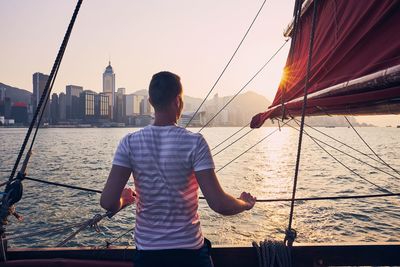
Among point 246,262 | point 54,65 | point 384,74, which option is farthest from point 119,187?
point 384,74

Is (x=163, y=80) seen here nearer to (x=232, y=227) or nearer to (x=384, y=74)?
(x=384, y=74)

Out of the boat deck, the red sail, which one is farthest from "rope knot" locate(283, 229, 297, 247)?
the red sail

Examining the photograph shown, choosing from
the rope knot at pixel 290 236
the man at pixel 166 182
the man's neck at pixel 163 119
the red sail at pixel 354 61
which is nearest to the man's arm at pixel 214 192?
the man at pixel 166 182

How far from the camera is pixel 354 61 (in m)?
3.38

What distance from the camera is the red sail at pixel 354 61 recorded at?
2.69 meters

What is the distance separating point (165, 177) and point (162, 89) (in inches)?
21.8

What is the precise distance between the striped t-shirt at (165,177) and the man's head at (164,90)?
0.15 metres

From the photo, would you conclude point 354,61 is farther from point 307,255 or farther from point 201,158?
point 201,158

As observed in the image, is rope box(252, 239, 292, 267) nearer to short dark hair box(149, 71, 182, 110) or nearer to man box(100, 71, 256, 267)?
man box(100, 71, 256, 267)

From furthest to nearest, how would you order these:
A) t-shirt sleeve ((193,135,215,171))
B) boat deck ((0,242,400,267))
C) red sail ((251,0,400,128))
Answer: boat deck ((0,242,400,267))
red sail ((251,0,400,128))
t-shirt sleeve ((193,135,215,171))

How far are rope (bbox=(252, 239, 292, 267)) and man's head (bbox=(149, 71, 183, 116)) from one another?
5.76 feet

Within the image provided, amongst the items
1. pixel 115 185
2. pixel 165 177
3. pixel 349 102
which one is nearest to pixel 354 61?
pixel 349 102

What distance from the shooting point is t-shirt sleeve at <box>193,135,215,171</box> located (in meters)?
1.82

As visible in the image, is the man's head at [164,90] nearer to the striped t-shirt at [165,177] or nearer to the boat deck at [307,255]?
the striped t-shirt at [165,177]
